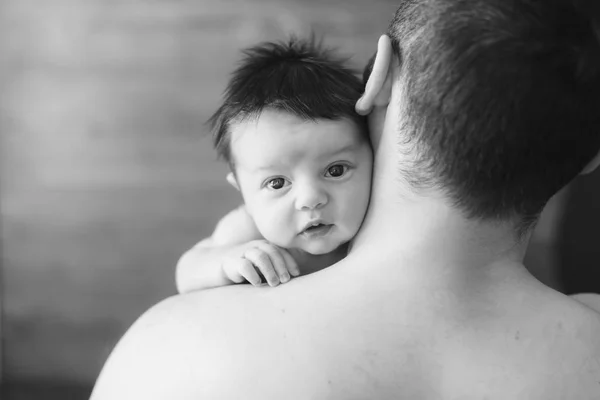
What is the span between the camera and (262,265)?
85 cm

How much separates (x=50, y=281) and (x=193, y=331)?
1.15 m

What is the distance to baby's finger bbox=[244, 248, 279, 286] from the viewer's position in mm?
835

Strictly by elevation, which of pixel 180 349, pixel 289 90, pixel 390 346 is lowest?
pixel 390 346

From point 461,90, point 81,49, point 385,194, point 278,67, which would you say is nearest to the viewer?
point 461,90

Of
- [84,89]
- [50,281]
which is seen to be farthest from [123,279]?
[84,89]

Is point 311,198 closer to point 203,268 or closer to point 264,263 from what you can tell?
point 264,263

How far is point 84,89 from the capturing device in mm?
1692

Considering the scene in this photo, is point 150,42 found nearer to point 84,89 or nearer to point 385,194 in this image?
point 84,89

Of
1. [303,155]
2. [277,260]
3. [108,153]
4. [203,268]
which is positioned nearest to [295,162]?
[303,155]

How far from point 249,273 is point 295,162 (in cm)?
16

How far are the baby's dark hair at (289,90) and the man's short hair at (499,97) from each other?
142 mm

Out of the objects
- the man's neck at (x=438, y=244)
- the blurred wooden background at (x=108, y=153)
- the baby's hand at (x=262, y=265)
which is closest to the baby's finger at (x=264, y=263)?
the baby's hand at (x=262, y=265)

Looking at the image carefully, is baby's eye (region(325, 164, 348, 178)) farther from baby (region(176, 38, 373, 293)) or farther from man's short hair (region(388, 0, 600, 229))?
man's short hair (region(388, 0, 600, 229))

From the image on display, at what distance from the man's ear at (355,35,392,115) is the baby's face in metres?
0.06
